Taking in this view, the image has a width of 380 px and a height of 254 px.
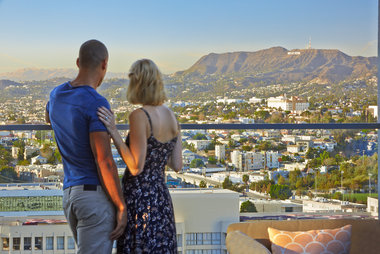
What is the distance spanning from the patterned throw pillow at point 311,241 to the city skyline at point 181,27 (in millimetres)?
7434

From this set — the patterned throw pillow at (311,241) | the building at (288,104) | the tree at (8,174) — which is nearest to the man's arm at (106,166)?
the patterned throw pillow at (311,241)

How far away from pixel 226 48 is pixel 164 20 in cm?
138

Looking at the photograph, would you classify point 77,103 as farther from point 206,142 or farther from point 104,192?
point 206,142

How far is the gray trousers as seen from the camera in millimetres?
1984

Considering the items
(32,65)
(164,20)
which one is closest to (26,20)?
(32,65)

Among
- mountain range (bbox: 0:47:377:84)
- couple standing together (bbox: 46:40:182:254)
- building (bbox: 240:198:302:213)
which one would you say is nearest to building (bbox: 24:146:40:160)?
couple standing together (bbox: 46:40:182:254)

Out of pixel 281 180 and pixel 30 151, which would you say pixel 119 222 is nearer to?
pixel 30 151

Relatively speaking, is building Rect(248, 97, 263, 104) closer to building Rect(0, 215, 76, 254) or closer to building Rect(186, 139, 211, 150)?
building Rect(186, 139, 211, 150)

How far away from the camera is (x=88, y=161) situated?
2008 millimetres

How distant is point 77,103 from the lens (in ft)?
6.51

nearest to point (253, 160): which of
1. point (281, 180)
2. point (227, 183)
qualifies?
point (281, 180)

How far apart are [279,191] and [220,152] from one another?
0.77 m

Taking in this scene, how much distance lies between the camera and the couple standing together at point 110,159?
1.98 m

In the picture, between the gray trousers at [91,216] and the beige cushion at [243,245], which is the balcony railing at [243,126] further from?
the gray trousers at [91,216]
